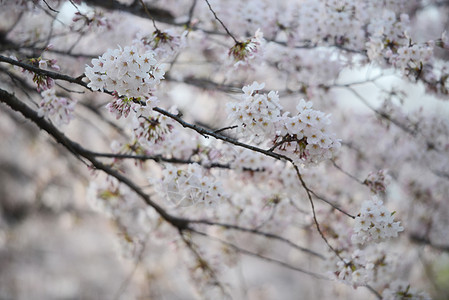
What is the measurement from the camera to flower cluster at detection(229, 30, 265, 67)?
2.34m

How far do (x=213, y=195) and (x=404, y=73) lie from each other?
168cm

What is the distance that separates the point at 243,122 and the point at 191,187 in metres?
0.66

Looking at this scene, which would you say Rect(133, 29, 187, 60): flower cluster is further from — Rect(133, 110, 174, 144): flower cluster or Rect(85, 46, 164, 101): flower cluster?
Rect(85, 46, 164, 101): flower cluster

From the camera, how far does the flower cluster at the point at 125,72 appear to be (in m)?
1.68

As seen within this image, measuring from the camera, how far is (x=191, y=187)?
2.28 metres

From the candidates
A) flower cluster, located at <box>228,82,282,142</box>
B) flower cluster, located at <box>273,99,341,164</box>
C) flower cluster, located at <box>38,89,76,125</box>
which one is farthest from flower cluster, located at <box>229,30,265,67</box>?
flower cluster, located at <box>38,89,76,125</box>

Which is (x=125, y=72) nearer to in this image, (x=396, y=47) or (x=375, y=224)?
(x=375, y=224)

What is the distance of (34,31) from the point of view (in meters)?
3.47

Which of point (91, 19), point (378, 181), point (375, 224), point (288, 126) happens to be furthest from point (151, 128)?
point (378, 181)

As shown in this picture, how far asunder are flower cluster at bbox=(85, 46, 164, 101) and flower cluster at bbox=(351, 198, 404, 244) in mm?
1328

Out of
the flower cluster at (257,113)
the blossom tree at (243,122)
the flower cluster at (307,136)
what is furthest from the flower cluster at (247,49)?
the flower cluster at (307,136)

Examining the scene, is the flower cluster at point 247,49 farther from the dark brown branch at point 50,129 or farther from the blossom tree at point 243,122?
the dark brown branch at point 50,129

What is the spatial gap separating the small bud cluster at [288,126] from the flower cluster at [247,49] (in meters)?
0.58

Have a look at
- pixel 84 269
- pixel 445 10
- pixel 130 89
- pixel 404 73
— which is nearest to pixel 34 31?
pixel 130 89
